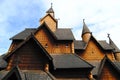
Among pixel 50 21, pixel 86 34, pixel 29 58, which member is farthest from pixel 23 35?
pixel 86 34

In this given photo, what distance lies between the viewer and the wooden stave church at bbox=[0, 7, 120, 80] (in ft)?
60.4

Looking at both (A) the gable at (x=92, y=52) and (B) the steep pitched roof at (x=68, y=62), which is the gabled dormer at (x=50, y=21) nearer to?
(A) the gable at (x=92, y=52)

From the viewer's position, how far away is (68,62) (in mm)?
20922

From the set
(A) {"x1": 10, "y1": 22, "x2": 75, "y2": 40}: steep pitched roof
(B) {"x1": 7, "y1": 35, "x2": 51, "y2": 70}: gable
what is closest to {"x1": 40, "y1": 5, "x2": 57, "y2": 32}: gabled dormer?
(A) {"x1": 10, "y1": 22, "x2": 75, "y2": 40}: steep pitched roof

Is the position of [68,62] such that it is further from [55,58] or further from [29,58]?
[29,58]

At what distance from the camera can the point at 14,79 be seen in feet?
54.4

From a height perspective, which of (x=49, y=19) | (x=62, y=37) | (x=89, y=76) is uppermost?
(x=49, y=19)

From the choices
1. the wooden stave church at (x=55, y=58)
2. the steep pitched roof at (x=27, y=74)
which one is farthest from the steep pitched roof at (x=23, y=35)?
the steep pitched roof at (x=27, y=74)

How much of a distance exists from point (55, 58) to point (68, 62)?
1.71m

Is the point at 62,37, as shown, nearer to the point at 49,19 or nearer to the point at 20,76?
the point at 49,19

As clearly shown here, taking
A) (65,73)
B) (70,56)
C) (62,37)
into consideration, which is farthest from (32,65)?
(62,37)

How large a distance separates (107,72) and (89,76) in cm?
211

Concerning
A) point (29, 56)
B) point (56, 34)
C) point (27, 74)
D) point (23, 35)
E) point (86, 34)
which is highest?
point (23, 35)

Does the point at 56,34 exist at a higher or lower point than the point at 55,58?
higher
